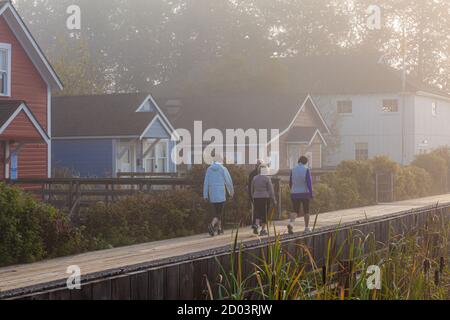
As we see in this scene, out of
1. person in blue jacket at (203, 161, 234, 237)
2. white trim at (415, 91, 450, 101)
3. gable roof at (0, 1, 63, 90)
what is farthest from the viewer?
white trim at (415, 91, 450, 101)

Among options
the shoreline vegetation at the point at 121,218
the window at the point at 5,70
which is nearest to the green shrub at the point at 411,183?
the shoreline vegetation at the point at 121,218

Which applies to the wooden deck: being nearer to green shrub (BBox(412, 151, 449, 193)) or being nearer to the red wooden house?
the red wooden house

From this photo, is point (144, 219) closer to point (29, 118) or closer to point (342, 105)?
point (29, 118)

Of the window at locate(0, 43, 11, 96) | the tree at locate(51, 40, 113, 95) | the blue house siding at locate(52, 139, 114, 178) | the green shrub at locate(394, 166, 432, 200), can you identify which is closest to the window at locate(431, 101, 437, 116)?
the tree at locate(51, 40, 113, 95)

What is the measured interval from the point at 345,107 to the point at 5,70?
38.8 meters

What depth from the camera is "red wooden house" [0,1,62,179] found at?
29281 mm

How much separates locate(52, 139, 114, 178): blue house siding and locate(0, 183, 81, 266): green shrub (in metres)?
24.5

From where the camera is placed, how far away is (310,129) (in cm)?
5659

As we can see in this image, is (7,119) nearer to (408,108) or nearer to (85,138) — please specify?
(85,138)

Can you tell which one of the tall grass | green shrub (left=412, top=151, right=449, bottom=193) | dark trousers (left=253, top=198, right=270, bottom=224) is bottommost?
the tall grass

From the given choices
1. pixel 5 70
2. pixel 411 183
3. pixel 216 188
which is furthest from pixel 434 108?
pixel 216 188

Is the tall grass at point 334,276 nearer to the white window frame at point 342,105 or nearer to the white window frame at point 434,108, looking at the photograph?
the white window frame at point 342,105
